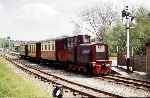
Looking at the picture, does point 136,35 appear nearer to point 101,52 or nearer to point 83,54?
point 83,54

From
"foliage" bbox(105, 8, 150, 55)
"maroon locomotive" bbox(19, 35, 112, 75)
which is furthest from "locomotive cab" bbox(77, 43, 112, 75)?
"foliage" bbox(105, 8, 150, 55)

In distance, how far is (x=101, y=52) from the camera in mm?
27703

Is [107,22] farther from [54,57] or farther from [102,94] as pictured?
[102,94]

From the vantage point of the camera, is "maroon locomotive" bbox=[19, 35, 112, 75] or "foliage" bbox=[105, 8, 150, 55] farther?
"foliage" bbox=[105, 8, 150, 55]

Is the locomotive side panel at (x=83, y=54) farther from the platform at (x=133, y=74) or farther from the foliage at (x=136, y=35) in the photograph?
the foliage at (x=136, y=35)

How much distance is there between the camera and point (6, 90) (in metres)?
17.3

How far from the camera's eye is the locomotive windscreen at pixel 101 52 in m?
27.5

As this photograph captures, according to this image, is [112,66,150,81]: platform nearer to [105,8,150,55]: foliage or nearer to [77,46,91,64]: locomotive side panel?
[77,46,91,64]: locomotive side panel

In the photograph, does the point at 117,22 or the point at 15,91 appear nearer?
the point at 15,91

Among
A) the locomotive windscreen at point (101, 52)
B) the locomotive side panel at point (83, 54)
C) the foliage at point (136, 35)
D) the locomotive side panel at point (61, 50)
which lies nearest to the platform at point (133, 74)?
the locomotive windscreen at point (101, 52)

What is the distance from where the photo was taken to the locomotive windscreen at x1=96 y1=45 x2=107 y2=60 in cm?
2750

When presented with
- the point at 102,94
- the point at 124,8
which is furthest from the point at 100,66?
the point at 102,94

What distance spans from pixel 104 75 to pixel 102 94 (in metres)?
10.6

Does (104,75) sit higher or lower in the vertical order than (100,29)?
lower
